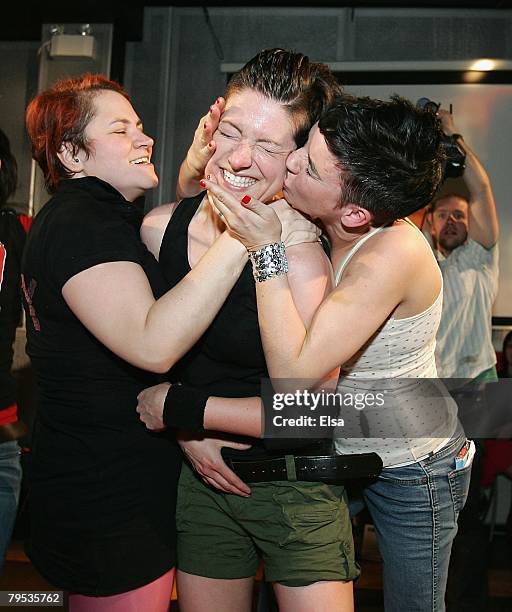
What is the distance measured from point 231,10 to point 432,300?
337 cm

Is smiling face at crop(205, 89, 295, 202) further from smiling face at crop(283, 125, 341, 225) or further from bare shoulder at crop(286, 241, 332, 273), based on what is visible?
bare shoulder at crop(286, 241, 332, 273)

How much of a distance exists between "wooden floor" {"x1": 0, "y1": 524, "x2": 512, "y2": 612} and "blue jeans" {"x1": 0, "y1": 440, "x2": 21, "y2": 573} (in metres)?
0.96

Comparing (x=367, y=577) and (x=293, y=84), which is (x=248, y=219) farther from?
(x=367, y=577)

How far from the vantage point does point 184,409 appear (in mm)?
1416

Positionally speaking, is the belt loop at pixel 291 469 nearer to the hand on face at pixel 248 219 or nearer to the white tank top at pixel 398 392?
the white tank top at pixel 398 392

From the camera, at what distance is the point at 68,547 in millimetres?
1431

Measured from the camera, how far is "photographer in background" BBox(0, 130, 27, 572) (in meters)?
1.78

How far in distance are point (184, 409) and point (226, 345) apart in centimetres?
15

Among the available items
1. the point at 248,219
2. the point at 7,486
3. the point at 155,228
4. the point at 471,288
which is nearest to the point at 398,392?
the point at 248,219

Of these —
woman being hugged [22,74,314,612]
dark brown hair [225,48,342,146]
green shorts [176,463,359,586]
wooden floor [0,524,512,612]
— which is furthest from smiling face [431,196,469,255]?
woman being hugged [22,74,314,612]

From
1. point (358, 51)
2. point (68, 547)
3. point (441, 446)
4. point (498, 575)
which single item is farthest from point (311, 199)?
point (358, 51)

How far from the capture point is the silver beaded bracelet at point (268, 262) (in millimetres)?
1326

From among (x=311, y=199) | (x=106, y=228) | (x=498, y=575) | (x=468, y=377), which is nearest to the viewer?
(x=106, y=228)

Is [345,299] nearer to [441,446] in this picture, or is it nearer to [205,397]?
[205,397]
